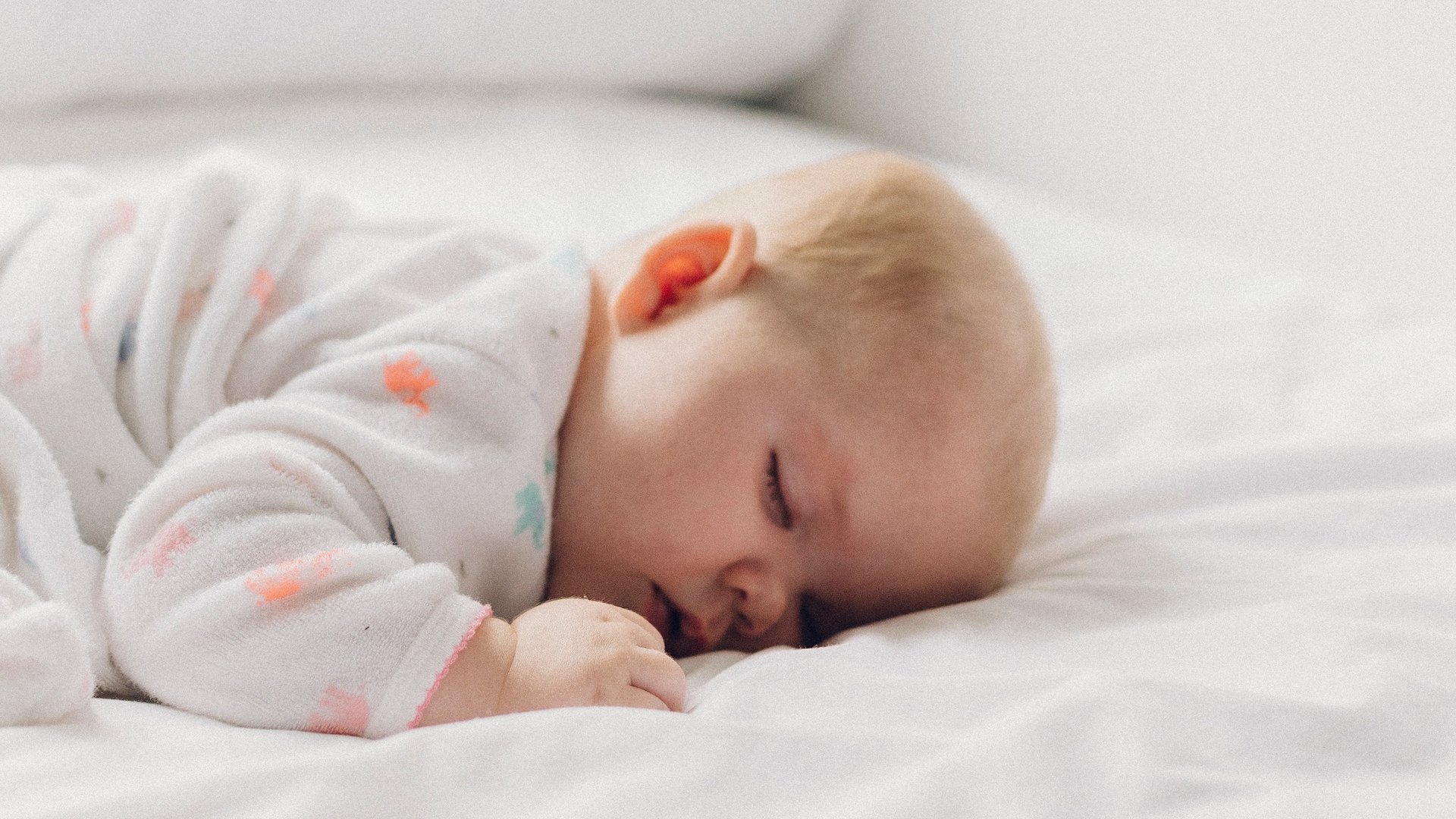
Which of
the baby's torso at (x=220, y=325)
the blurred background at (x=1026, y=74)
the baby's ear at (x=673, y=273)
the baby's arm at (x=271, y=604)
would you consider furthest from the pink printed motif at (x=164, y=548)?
the blurred background at (x=1026, y=74)

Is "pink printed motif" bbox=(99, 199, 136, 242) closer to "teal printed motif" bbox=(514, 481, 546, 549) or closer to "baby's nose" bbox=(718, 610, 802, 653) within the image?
"teal printed motif" bbox=(514, 481, 546, 549)

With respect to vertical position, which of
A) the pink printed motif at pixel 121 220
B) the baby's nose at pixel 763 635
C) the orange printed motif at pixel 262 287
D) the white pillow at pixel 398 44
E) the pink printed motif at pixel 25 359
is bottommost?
the baby's nose at pixel 763 635

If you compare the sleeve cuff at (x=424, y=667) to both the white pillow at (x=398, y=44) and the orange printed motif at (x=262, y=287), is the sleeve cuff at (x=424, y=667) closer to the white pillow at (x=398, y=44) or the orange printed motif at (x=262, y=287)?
the orange printed motif at (x=262, y=287)

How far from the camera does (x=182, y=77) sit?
5.60ft

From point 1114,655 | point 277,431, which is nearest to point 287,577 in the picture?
point 277,431

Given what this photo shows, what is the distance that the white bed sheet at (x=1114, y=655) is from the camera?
0.59 meters

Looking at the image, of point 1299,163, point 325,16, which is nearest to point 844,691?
point 1299,163

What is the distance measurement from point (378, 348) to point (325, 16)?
40.5 inches

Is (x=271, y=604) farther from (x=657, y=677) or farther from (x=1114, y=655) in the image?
(x=1114, y=655)

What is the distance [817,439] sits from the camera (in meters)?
0.89

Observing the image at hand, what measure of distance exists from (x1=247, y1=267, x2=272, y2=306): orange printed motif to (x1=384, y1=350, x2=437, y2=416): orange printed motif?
0.40 ft

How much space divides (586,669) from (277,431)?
25 cm

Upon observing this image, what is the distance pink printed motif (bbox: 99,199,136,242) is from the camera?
96 cm

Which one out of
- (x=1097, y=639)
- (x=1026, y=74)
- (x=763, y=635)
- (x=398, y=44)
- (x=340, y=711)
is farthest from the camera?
(x=1026, y=74)
